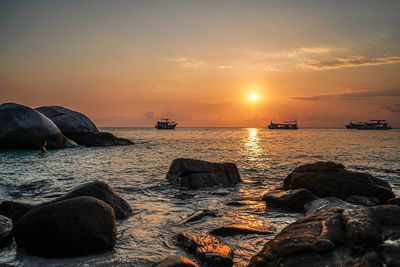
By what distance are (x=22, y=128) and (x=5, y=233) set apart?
2255 centimetres

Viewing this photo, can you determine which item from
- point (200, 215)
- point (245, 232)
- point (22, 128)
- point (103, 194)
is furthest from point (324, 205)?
point (22, 128)

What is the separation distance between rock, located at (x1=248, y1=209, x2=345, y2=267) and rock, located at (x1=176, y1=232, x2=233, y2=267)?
0.58m

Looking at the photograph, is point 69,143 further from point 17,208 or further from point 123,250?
point 123,250

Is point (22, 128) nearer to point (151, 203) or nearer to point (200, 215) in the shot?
point (151, 203)

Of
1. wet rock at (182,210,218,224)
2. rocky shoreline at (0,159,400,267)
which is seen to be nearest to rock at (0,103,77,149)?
rocky shoreline at (0,159,400,267)

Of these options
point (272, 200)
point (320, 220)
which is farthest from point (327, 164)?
point (320, 220)

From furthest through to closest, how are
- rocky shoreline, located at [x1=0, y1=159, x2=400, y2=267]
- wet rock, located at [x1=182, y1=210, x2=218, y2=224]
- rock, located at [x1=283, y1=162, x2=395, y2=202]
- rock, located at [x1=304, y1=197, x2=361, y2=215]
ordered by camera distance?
rock, located at [x1=283, y1=162, x2=395, y2=202] < rock, located at [x1=304, y1=197, x2=361, y2=215] < wet rock, located at [x1=182, y1=210, x2=218, y2=224] < rocky shoreline, located at [x1=0, y1=159, x2=400, y2=267]

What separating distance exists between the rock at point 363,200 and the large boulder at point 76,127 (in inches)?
1135

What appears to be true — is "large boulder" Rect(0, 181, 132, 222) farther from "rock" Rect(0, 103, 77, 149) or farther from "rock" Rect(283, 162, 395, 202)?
"rock" Rect(0, 103, 77, 149)

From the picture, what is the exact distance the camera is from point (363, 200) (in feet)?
25.8

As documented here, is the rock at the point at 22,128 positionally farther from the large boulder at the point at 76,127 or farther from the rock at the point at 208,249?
the rock at the point at 208,249

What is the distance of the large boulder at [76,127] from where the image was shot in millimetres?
32844

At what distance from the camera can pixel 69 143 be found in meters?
30.2

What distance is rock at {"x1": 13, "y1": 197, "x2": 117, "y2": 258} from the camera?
4.49 meters
